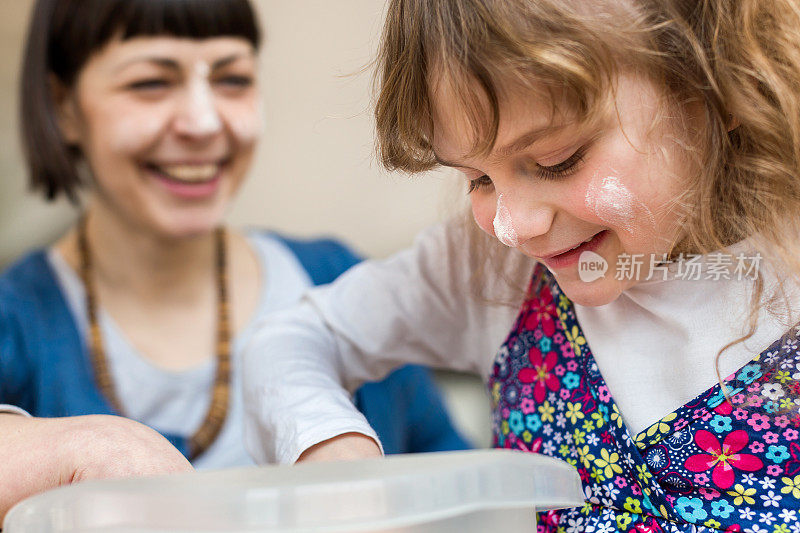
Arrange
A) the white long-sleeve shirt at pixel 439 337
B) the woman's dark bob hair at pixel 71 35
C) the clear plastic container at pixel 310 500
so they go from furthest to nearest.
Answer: the woman's dark bob hair at pixel 71 35 < the white long-sleeve shirt at pixel 439 337 < the clear plastic container at pixel 310 500

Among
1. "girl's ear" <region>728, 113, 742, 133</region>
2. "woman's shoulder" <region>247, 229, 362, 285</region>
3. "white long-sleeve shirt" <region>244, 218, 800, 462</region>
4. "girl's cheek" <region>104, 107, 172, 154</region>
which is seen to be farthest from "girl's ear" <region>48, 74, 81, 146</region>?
"girl's ear" <region>728, 113, 742, 133</region>

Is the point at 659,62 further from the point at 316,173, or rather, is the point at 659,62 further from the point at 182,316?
the point at 316,173

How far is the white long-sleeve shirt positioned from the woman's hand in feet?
0.38

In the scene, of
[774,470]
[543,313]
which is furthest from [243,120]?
[774,470]

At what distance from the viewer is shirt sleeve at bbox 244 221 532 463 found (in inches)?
28.8

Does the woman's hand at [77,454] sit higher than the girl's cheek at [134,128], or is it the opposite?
the girl's cheek at [134,128]

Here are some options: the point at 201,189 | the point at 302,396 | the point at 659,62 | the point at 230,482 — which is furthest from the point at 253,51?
the point at 230,482

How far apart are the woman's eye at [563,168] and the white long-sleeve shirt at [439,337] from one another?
16 centimetres

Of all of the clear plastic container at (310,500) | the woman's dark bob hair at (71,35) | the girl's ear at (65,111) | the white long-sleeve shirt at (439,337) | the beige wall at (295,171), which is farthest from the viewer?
the beige wall at (295,171)

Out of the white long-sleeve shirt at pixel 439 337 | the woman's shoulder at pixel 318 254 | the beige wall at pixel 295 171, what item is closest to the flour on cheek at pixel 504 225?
the white long-sleeve shirt at pixel 439 337

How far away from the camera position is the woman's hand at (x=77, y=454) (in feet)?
1.72

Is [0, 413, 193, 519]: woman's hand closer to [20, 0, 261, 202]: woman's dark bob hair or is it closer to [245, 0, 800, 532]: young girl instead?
[245, 0, 800, 532]: young girl

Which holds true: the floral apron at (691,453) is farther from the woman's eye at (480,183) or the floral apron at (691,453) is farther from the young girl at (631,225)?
the woman's eye at (480,183)

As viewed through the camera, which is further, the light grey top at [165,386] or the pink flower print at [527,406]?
the light grey top at [165,386]
